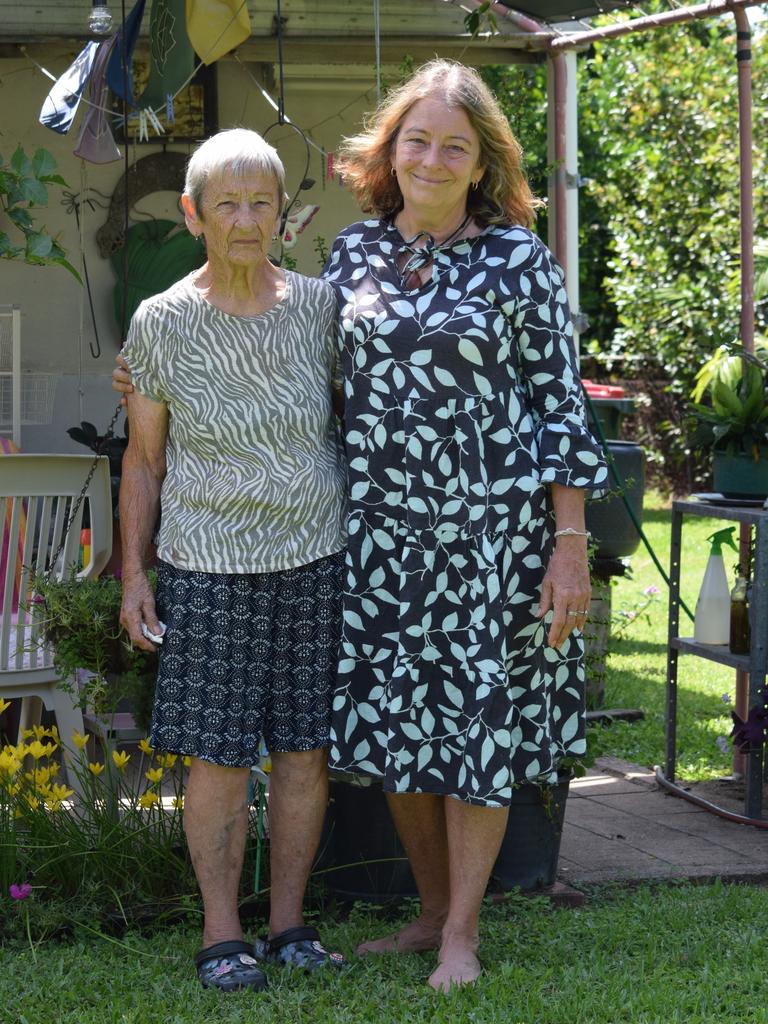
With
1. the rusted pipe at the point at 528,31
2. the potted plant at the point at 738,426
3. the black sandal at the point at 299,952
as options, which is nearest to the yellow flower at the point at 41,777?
the black sandal at the point at 299,952

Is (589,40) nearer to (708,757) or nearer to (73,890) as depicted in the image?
(708,757)

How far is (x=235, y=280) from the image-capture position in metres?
2.76

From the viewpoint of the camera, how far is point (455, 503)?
2734mm

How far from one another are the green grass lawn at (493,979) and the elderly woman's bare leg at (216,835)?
148 millimetres

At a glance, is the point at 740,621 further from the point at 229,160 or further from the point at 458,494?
the point at 229,160

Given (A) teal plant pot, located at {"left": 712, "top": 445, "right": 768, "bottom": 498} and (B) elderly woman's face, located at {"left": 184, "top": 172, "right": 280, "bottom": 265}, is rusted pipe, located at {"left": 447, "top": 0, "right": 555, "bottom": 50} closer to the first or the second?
(A) teal plant pot, located at {"left": 712, "top": 445, "right": 768, "bottom": 498}

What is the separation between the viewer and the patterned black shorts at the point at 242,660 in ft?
9.04

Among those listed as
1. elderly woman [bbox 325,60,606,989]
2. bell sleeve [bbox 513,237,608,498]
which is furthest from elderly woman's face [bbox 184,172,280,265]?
bell sleeve [bbox 513,237,608,498]

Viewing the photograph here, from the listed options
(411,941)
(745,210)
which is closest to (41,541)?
(411,941)

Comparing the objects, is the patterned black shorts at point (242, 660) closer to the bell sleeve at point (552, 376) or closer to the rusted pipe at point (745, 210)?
the bell sleeve at point (552, 376)

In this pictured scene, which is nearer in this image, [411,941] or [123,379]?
[123,379]

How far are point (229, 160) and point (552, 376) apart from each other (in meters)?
0.77

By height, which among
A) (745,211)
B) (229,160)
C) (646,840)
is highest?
(745,211)

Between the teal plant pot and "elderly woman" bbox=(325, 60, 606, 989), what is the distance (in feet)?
4.99
